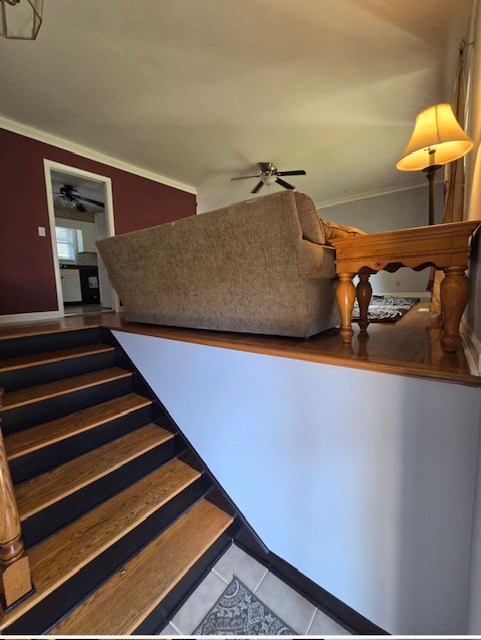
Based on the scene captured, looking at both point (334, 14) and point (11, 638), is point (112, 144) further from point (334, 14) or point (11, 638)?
point (11, 638)

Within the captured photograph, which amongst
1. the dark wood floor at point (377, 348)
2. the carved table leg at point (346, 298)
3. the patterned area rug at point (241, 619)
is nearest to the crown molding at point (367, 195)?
the dark wood floor at point (377, 348)

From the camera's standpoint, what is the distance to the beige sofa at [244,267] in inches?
48.7

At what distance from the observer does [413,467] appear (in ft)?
3.09

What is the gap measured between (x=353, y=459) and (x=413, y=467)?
0.21 metres

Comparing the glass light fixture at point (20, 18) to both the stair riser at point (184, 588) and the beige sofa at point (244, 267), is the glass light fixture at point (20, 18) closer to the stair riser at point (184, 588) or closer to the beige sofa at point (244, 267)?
the beige sofa at point (244, 267)

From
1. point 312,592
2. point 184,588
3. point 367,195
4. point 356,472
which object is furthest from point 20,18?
point 367,195

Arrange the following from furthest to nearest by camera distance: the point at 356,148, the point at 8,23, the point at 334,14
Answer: the point at 356,148 → the point at 334,14 → the point at 8,23

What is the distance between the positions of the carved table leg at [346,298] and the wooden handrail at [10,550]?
1.32 m

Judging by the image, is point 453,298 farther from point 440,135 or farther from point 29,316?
point 29,316

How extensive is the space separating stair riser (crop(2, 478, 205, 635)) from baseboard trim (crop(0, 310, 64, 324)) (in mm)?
2835

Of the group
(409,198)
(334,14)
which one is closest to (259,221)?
(334,14)

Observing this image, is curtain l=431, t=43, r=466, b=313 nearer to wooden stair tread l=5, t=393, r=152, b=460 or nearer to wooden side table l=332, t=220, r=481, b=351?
wooden side table l=332, t=220, r=481, b=351

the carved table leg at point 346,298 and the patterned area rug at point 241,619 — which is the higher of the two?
the carved table leg at point 346,298

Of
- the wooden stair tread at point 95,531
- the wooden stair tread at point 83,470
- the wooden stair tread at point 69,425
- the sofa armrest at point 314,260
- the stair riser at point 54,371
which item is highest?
the sofa armrest at point 314,260
